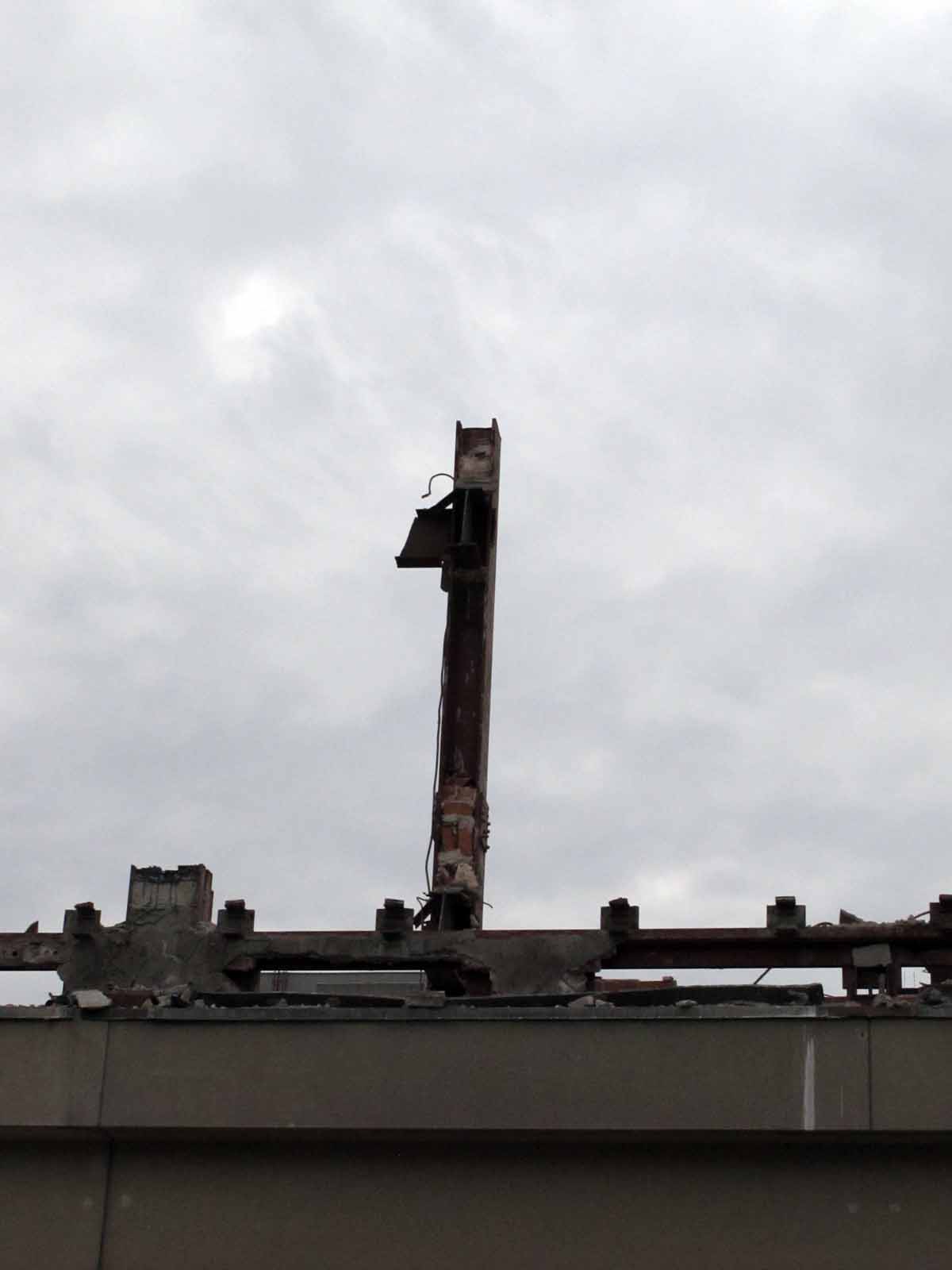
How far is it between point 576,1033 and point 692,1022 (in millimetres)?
433

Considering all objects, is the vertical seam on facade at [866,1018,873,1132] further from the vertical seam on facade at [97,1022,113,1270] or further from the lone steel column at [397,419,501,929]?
the lone steel column at [397,419,501,929]

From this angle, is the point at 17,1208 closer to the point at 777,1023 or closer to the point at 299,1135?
the point at 299,1135

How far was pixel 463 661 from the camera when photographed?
1237 centimetres

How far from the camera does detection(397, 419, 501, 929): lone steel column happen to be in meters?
11.5

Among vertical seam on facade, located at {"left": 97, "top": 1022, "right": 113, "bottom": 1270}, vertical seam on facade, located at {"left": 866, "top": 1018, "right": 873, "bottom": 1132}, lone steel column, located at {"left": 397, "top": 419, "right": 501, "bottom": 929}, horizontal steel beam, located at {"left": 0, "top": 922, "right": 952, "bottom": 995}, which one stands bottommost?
vertical seam on facade, located at {"left": 97, "top": 1022, "right": 113, "bottom": 1270}

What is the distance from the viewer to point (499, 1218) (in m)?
6.28

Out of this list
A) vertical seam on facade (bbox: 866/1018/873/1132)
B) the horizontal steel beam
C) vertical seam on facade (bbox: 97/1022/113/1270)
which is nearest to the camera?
vertical seam on facade (bbox: 866/1018/873/1132)

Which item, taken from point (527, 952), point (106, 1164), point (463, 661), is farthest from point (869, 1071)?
point (463, 661)

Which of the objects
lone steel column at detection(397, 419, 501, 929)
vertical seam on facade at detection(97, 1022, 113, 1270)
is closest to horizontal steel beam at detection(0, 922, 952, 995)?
lone steel column at detection(397, 419, 501, 929)

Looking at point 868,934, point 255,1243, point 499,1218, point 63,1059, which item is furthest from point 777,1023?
point 868,934

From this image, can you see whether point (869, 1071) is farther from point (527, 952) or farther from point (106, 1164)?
point (527, 952)

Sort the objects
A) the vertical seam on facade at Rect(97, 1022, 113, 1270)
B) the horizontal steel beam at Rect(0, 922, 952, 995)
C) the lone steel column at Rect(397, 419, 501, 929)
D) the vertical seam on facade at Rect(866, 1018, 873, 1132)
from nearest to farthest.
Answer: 1. the vertical seam on facade at Rect(866, 1018, 873, 1132)
2. the vertical seam on facade at Rect(97, 1022, 113, 1270)
3. the horizontal steel beam at Rect(0, 922, 952, 995)
4. the lone steel column at Rect(397, 419, 501, 929)

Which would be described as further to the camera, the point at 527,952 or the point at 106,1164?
the point at 527,952

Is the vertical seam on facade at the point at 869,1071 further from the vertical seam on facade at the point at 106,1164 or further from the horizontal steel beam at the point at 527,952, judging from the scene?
the horizontal steel beam at the point at 527,952
